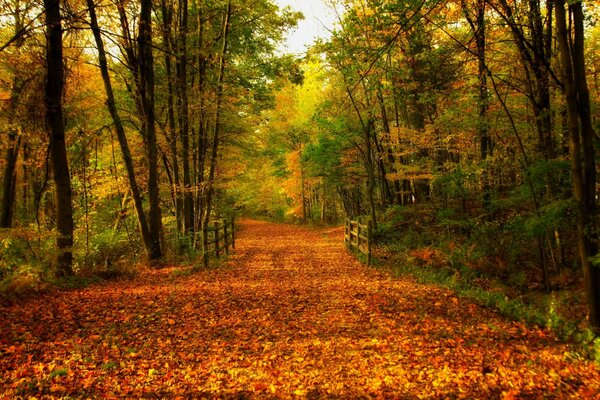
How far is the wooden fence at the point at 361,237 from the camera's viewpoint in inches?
Answer: 459

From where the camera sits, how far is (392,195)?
21609 mm

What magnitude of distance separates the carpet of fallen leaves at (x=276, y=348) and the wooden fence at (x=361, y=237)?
3.82m

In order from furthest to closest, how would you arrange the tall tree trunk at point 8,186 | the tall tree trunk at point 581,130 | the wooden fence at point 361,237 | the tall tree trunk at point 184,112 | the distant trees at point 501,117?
1. the tall tree trunk at point 8,186
2. the tall tree trunk at point 184,112
3. the wooden fence at point 361,237
4. the distant trees at point 501,117
5. the tall tree trunk at point 581,130

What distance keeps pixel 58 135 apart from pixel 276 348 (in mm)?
7341

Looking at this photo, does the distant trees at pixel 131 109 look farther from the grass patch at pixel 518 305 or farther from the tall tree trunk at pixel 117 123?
the grass patch at pixel 518 305

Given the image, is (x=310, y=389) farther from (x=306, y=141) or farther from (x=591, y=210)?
(x=306, y=141)

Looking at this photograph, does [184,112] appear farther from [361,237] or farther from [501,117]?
[501,117]

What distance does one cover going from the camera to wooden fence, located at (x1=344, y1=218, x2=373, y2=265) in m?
11.7

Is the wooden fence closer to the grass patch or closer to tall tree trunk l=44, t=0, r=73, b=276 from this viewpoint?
the grass patch

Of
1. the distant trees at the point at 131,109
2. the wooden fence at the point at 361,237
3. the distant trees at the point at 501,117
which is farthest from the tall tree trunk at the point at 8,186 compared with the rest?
the wooden fence at the point at 361,237

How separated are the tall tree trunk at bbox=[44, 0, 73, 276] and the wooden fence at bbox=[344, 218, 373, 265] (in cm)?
820

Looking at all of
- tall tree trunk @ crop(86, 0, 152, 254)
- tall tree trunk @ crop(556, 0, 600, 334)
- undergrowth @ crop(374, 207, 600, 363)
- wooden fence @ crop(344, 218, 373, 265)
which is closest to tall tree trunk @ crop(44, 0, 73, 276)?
tall tree trunk @ crop(86, 0, 152, 254)

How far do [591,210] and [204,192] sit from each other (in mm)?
13519

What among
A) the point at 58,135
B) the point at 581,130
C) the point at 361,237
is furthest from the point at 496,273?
the point at 58,135
